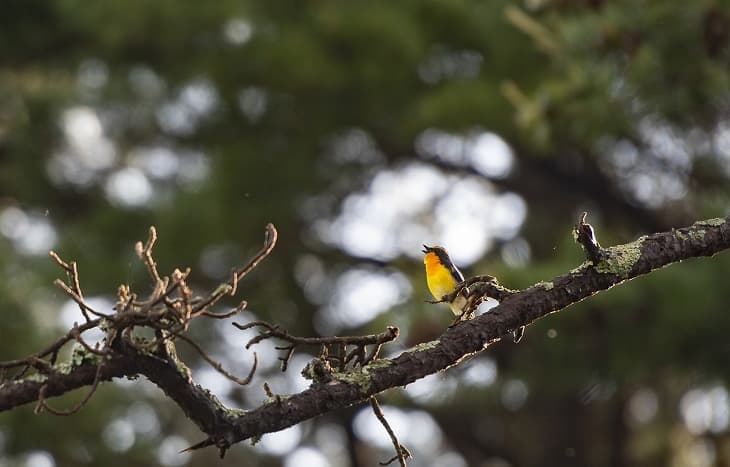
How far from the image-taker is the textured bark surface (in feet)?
4.55

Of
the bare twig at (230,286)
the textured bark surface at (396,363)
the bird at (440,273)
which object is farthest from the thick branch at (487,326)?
the bird at (440,273)

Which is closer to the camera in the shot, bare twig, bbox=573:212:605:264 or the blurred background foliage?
bare twig, bbox=573:212:605:264

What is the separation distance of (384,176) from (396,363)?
4796mm

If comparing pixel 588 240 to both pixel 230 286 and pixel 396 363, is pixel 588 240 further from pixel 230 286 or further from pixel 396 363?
pixel 230 286

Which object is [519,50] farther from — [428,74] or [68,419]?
[68,419]

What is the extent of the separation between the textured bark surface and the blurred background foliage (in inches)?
73.2

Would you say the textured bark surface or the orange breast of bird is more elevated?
the orange breast of bird

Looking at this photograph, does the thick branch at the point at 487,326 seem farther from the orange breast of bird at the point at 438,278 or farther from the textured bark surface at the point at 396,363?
the orange breast of bird at the point at 438,278

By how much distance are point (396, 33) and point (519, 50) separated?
60cm

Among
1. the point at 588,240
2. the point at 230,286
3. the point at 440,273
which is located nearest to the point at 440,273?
the point at 440,273

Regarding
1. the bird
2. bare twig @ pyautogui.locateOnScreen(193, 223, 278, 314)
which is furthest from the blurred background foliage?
bare twig @ pyautogui.locateOnScreen(193, 223, 278, 314)

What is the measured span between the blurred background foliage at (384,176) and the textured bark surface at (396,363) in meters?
1.86

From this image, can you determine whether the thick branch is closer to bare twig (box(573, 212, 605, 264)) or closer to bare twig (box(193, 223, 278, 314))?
bare twig (box(573, 212, 605, 264))

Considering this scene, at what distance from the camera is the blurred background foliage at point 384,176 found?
150 inches
